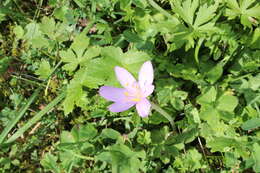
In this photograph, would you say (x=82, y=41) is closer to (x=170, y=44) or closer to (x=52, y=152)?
→ (x=170, y=44)

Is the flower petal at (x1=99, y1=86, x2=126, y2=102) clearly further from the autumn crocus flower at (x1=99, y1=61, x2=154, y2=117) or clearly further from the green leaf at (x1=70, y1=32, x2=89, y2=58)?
the green leaf at (x1=70, y1=32, x2=89, y2=58)

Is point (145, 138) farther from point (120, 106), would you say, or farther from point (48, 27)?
point (48, 27)

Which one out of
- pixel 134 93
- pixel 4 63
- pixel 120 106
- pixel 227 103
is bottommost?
pixel 120 106

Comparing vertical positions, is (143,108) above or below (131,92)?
below

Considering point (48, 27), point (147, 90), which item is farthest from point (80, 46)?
point (147, 90)

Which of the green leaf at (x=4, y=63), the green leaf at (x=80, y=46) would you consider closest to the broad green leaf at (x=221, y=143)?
the green leaf at (x=80, y=46)

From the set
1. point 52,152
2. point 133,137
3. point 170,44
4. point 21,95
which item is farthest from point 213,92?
point 21,95
